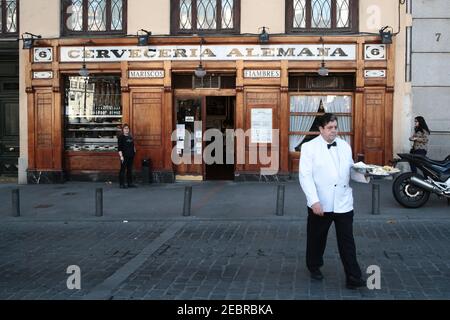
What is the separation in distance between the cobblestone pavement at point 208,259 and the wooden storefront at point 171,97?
5631 millimetres

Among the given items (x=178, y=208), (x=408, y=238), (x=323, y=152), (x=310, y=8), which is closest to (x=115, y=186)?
(x=178, y=208)

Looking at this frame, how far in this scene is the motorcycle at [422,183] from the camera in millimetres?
10703

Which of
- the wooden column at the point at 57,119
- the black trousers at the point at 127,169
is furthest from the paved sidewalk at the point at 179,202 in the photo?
the wooden column at the point at 57,119

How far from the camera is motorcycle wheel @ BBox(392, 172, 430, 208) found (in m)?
10.9

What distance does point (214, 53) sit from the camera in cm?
1542

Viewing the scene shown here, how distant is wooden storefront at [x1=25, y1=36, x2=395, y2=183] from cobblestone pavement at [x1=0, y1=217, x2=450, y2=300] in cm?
563

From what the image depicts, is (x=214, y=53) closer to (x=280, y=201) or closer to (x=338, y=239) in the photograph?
(x=280, y=201)

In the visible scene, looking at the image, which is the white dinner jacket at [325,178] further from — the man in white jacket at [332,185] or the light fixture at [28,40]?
the light fixture at [28,40]

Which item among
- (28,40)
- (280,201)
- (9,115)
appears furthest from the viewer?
(9,115)

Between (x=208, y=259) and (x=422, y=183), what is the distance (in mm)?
5363

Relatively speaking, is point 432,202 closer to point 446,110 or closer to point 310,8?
point 446,110

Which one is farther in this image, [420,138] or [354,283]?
[420,138]

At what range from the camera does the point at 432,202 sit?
38.4ft

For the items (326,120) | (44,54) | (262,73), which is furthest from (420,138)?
(44,54)
